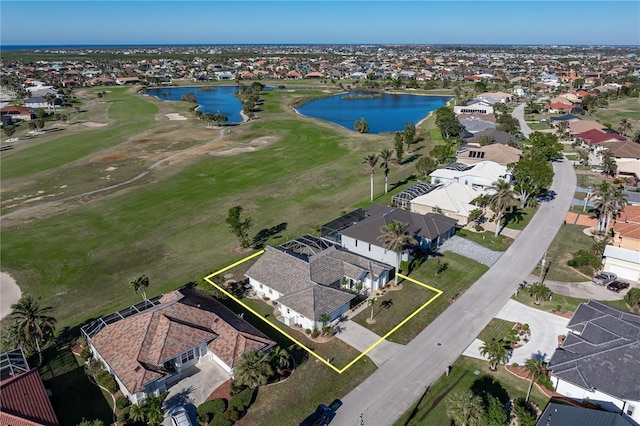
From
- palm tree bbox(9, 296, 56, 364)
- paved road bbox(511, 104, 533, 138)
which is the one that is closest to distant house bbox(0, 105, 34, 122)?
palm tree bbox(9, 296, 56, 364)

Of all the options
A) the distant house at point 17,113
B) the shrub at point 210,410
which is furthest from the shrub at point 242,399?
the distant house at point 17,113

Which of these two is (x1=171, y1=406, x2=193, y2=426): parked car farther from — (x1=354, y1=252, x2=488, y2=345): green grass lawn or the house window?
(x1=354, y1=252, x2=488, y2=345): green grass lawn

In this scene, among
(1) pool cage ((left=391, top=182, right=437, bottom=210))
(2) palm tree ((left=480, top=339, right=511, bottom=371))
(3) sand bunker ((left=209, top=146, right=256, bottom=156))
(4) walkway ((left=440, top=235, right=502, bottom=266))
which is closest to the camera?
(2) palm tree ((left=480, top=339, right=511, bottom=371))

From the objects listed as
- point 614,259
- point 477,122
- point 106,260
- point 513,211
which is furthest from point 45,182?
point 477,122

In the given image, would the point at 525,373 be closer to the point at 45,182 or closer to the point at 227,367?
the point at 227,367

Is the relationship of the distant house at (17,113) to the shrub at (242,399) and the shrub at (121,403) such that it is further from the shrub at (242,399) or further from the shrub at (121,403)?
the shrub at (242,399)

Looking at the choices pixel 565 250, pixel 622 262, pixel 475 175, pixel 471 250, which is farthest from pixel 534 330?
pixel 475 175

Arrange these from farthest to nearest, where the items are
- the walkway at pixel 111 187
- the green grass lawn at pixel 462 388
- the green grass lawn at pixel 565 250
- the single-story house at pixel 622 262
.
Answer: the walkway at pixel 111 187
the green grass lawn at pixel 565 250
the single-story house at pixel 622 262
the green grass lawn at pixel 462 388

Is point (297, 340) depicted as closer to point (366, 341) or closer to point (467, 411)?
point (366, 341)
